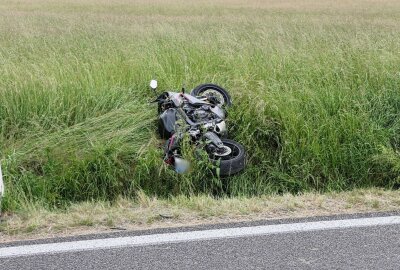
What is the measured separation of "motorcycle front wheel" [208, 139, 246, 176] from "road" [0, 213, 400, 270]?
1.28 metres

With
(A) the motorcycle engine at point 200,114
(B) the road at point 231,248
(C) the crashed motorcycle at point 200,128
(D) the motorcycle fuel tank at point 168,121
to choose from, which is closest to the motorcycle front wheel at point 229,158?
(C) the crashed motorcycle at point 200,128

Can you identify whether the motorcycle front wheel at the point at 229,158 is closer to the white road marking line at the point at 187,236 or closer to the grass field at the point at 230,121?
the grass field at the point at 230,121

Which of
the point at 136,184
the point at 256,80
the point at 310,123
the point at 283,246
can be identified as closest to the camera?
the point at 283,246

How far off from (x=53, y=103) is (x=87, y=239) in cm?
279

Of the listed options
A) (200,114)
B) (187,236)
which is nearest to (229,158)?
(200,114)

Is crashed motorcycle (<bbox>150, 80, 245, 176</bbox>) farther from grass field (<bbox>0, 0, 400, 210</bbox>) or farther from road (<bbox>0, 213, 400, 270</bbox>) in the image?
road (<bbox>0, 213, 400, 270</bbox>)

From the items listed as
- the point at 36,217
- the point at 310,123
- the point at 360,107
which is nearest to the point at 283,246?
the point at 36,217

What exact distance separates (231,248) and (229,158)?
6.15 ft

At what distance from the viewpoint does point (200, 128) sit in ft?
17.6

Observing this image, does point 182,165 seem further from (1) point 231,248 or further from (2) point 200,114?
(1) point 231,248

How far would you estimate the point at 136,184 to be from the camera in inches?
207

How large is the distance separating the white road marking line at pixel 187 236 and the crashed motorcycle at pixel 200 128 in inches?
54.3

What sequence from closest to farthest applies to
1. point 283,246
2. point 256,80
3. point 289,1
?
1. point 283,246
2. point 256,80
3. point 289,1

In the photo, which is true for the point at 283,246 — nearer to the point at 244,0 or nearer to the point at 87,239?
the point at 87,239
